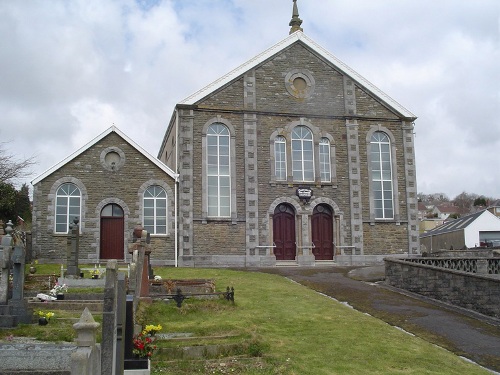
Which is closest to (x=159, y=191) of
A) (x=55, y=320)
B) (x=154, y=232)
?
(x=154, y=232)

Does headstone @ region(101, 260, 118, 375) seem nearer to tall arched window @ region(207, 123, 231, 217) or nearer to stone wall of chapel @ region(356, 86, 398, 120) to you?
tall arched window @ region(207, 123, 231, 217)

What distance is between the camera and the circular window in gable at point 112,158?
2550 centimetres

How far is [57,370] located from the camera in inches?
250

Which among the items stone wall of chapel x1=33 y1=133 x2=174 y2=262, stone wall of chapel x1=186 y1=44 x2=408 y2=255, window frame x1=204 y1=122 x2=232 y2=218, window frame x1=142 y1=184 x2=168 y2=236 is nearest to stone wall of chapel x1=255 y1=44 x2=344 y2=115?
stone wall of chapel x1=186 y1=44 x2=408 y2=255

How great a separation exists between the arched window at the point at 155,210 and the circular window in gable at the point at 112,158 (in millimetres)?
1757

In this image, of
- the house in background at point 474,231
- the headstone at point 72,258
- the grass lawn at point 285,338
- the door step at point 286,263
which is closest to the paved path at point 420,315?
the grass lawn at point 285,338

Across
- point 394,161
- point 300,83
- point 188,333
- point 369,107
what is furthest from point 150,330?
point 369,107

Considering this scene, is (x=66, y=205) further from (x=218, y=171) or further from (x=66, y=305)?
(x=66, y=305)

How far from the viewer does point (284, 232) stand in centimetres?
2722

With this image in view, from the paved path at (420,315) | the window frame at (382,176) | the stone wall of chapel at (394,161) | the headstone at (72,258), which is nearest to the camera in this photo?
the paved path at (420,315)

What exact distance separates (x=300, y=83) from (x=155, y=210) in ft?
31.9

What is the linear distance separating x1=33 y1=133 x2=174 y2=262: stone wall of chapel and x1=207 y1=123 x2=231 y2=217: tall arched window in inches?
76.3

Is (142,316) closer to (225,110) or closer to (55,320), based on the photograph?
(55,320)

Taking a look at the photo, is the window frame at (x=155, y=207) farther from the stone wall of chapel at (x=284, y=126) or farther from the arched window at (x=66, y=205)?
the arched window at (x=66, y=205)
